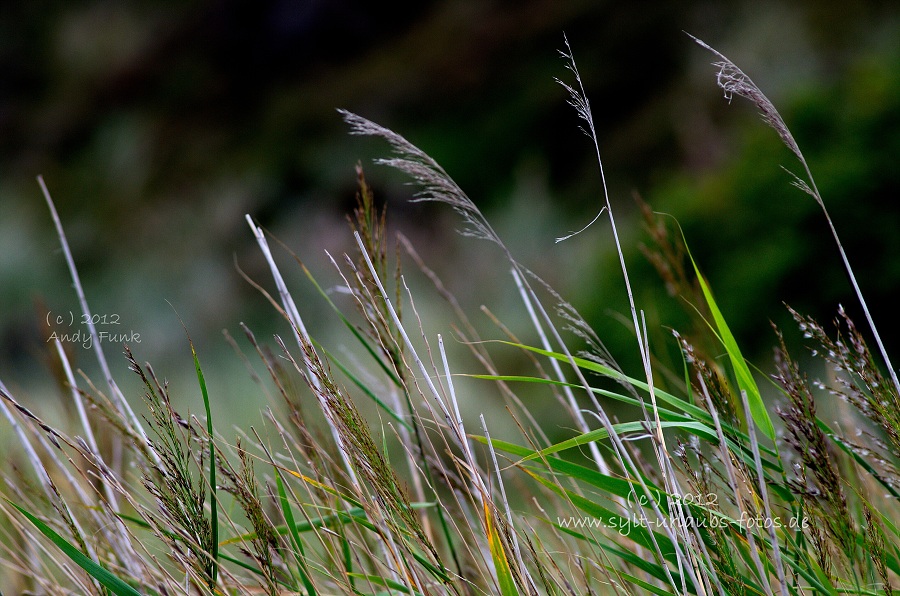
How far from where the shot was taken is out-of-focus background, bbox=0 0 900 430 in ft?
8.52

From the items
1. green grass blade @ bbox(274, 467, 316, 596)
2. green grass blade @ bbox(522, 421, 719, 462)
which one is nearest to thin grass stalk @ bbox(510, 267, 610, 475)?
green grass blade @ bbox(522, 421, 719, 462)

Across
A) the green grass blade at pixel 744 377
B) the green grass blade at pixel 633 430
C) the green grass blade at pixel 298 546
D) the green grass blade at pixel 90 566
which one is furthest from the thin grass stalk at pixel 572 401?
the green grass blade at pixel 90 566

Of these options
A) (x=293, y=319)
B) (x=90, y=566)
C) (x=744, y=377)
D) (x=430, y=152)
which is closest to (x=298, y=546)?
(x=90, y=566)

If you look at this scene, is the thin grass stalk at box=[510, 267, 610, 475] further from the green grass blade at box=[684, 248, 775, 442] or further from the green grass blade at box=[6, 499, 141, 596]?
the green grass blade at box=[6, 499, 141, 596]

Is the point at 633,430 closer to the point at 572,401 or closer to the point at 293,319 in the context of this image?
the point at 572,401

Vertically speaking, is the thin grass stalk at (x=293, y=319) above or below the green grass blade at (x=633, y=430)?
above

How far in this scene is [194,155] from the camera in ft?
25.7

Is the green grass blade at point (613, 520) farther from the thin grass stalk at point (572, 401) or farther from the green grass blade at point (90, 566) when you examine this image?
the green grass blade at point (90, 566)

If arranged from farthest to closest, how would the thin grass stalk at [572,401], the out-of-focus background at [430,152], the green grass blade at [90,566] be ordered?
the out-of-focus background at [430,152], the thin grass stalk at [572,401], the green grass blade at [90,566]

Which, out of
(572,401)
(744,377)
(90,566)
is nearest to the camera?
(90,566)

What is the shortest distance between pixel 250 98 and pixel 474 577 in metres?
7.67

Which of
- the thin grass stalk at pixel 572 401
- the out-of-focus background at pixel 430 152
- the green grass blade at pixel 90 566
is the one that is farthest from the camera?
the out-of-focus background at pixel 430 152

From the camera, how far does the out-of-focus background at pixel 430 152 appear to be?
8.52 ft

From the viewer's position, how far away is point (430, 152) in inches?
256
